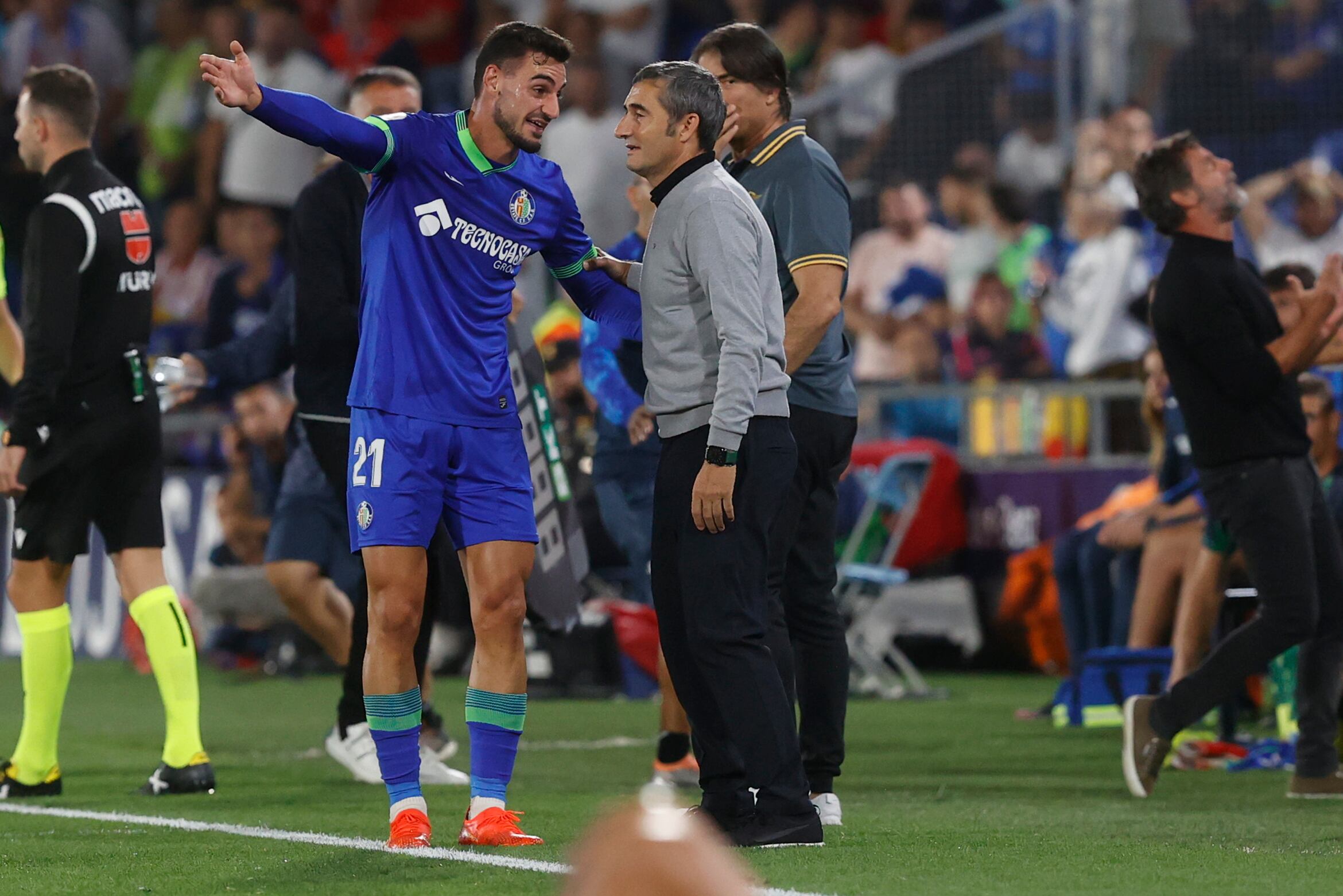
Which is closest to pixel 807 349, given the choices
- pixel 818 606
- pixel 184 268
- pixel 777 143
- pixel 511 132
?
pixel 777 143

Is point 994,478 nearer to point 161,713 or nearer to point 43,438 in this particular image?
point 161,713

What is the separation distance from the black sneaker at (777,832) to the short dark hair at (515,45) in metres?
2.02

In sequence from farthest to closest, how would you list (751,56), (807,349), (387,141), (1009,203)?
(1009,203) → (751,56) → (807,349) → (387,141)

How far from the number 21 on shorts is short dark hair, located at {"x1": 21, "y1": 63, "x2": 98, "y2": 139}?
7.15ft

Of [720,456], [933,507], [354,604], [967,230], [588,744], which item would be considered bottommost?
[588,744]

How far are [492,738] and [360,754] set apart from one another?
1916 mm

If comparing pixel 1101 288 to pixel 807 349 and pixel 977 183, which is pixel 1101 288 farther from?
pixel 807 349

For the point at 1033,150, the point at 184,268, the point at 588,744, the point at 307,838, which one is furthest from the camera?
the point at 184,268

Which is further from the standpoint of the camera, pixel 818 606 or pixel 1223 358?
pixel 1223 358

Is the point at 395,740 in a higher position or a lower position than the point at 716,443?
lower

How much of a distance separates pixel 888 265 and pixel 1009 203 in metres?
1.07

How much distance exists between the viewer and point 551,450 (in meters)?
7.01

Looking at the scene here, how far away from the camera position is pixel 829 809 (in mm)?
5707

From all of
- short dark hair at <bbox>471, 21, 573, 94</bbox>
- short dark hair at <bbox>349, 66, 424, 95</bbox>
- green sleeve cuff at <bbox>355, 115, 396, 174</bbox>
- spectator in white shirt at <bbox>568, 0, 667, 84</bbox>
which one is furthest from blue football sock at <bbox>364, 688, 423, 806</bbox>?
spectator in white shirt at <bbox>568, 0, 667, 84</bbox>
